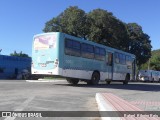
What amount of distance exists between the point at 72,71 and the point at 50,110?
1286 centimetres

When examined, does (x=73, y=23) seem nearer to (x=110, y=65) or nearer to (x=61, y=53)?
(x=110, y=65)

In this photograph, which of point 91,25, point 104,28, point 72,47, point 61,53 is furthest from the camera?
point 104,28

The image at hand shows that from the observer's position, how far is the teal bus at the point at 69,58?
22.5m

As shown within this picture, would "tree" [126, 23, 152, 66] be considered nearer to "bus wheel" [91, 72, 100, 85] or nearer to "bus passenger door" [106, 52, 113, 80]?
"bus passenger door" [106, 52, 113, 80]

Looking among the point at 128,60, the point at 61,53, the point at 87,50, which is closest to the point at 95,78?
the point at 87,50

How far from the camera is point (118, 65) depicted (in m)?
31.1

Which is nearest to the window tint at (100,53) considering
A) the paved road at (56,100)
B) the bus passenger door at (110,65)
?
the bus passenger door at (110,65)

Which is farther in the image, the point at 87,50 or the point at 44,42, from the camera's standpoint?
the point at 87,50

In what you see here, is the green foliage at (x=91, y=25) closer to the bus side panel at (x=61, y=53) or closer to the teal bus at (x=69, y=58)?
the teal bus at (x=69, y=58)

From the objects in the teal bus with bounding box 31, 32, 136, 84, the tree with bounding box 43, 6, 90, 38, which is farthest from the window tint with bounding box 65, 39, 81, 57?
the tree with bounding box 43, 6, 90, 38

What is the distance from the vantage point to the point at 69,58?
76.0 ft

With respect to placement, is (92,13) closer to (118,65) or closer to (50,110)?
(118,65)

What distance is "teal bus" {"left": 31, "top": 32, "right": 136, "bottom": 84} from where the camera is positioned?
73.8 feet

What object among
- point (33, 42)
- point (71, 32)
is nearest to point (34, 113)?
point (33, 42)
